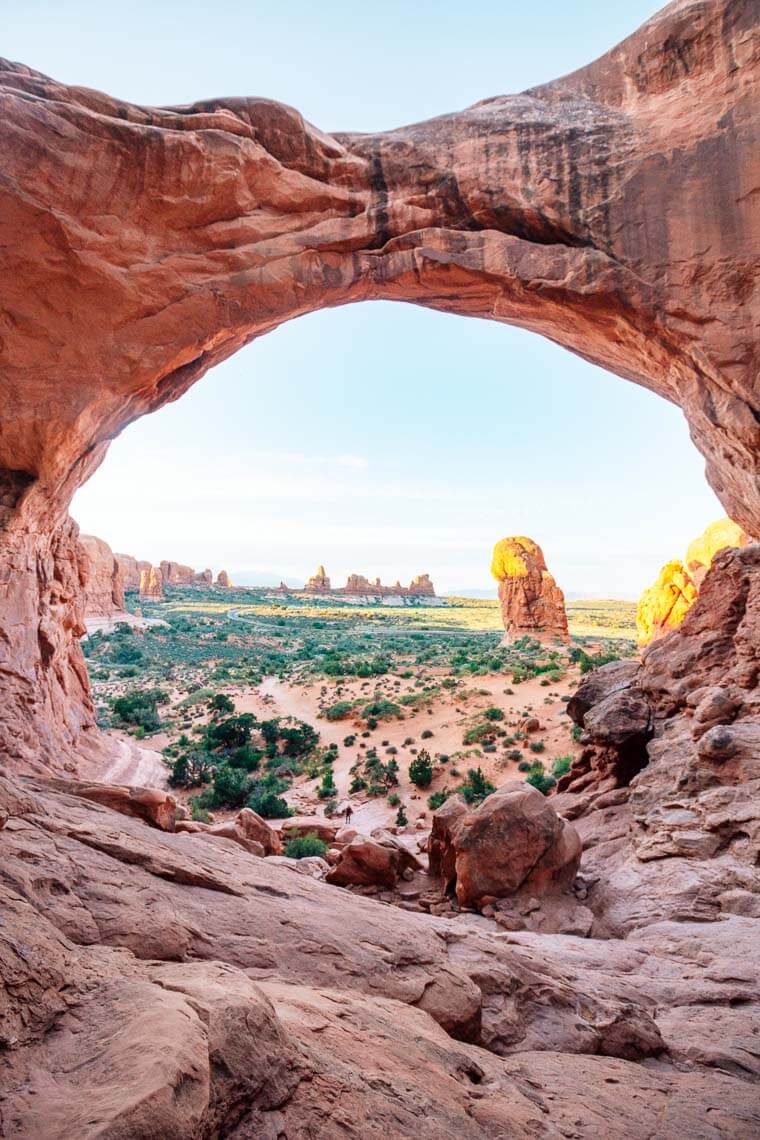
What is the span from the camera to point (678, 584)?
117 ft

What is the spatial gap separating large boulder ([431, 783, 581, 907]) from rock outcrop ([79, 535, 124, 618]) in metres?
48.8

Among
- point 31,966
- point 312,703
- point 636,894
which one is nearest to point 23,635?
point 31,966

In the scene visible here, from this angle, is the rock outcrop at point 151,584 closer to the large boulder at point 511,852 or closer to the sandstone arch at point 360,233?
the sandstone arch at point 360,233

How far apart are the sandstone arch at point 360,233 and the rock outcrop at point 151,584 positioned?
82.9 meters

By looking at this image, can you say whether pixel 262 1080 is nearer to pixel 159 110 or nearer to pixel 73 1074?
pixel 73 1074

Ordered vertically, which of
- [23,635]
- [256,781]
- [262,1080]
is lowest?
[256,781]

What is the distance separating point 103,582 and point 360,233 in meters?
49.2

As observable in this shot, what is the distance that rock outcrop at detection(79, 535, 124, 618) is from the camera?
5022 centimetres

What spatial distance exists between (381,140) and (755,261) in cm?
778

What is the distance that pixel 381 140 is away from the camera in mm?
11719

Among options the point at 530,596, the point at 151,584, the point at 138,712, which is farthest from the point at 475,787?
the point at 151,584

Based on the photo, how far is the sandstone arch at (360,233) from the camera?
401 inches

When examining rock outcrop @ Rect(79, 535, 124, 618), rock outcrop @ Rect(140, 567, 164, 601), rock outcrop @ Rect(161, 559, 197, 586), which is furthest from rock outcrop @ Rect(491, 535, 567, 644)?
rock outcrop @ Rect(161, 559, 197, 586)

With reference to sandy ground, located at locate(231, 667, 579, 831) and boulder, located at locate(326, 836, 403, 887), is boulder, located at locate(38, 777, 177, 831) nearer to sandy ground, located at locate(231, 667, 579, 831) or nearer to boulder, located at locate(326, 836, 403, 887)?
boulder, located at locate(326, 836, 403, 887)
